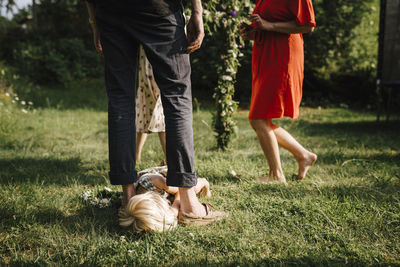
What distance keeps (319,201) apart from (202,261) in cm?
105

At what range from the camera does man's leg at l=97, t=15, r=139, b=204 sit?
6.25 feet

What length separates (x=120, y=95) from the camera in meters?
1.96

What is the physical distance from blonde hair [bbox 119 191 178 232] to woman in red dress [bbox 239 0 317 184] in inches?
43.9

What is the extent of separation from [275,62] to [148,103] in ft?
4.32

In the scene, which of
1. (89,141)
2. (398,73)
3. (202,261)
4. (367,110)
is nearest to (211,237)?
(202,261)

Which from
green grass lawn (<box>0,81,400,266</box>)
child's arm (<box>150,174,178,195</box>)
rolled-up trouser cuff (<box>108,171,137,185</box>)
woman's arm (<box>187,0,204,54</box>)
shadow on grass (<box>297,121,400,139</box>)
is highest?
woman's arm (<box>187,0,204,54</box>)

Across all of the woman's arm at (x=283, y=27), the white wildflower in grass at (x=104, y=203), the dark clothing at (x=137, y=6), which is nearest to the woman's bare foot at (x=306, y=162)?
the woman's arm at (x=283, y=27)

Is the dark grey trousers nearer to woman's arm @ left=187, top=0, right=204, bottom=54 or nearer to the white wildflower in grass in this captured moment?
woman's arm @ left=187, top=0, right=204, bottom=54

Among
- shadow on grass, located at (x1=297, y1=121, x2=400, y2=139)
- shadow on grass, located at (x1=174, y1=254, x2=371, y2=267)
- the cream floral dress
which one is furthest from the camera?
shadow on grass, located at (x1=297, y1=121, x2=400, y2=139)

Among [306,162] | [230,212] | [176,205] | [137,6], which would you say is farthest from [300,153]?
[137,6]

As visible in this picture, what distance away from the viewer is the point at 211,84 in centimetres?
890

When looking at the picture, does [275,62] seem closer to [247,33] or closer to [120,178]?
[247,33]

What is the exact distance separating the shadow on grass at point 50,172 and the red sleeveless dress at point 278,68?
4.76 ft

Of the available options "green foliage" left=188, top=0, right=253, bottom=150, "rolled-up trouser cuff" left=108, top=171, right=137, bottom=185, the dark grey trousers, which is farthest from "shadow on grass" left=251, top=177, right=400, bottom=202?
"green foliage" left=188, top=0, right=253, bottom=150
